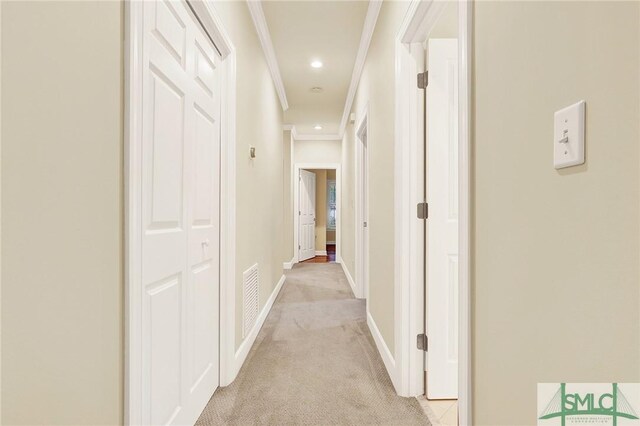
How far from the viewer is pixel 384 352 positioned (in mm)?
2414

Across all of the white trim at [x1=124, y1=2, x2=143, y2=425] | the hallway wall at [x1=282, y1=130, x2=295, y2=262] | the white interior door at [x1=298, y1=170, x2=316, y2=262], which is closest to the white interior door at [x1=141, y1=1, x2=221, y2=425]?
the white trim at [x1=124, y1=2, x2=143, y2=425]

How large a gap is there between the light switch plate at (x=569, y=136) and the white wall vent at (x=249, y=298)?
2.09 m

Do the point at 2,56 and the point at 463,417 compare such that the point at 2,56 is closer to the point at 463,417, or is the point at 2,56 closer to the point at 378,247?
the point at 463,417

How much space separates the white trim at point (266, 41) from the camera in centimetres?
273

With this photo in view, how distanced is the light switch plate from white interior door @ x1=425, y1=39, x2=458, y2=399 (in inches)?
48.0

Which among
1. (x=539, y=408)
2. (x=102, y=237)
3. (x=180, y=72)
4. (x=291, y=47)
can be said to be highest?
(x=291, y=47)

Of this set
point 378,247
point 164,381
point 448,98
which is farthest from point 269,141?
point 164,381

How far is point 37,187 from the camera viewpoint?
28.8 inches

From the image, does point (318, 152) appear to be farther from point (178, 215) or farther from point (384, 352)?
point (178, 215)

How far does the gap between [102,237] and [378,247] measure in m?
2.10

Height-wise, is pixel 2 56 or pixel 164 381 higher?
pixel 2 56

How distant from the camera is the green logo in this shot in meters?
0.61

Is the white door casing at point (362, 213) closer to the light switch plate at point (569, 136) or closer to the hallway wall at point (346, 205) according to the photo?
the hallway wall at point (346, 205)

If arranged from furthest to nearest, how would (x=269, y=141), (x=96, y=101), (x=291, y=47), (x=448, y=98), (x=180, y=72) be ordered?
(x=269, y=141) < (x=291, y=47) < (x=448, y=98) < (x=180, y=72) < (x=96, y=101)
